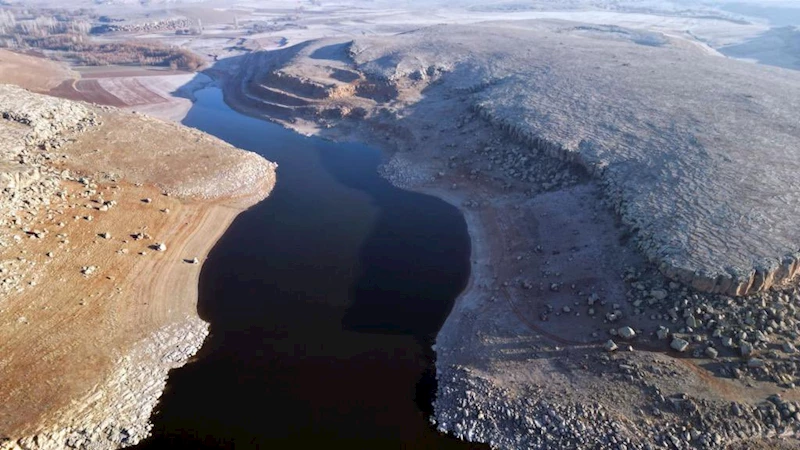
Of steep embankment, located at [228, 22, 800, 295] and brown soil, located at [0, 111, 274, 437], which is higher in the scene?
steep embankment, located at [228, 22, 800, 295]

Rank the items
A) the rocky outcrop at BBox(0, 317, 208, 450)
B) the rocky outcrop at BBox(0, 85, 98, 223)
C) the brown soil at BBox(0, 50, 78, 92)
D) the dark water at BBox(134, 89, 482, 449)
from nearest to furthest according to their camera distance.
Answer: the rocky outcrop at BBox(0, 317, 208, 450), the dark water at BBox(134, 89, 482, 449), the rocky outcrop at BBox(0, 85, 98, 223), the brown soil at BBox(0, 50, 78, 92)

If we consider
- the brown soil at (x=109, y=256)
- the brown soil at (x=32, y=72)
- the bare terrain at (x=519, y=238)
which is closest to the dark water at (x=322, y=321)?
the bare terrain at (x=519, y=238)

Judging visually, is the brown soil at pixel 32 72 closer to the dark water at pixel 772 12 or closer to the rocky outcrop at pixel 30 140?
the rocky outcrop at pixel 30 140

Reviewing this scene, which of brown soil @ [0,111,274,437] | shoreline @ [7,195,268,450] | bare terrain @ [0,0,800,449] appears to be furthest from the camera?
brown soil @ [0,111,274,437]

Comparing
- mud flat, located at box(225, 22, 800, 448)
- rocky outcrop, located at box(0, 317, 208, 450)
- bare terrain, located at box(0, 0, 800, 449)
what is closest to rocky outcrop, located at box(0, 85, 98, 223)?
bare terrain, located at box(0, 0, 800, 449)

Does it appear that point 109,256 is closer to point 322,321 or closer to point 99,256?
point 99,256

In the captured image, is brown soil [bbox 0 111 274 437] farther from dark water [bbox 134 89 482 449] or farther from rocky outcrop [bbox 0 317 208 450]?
dark water [bbox 134 89 482 449]

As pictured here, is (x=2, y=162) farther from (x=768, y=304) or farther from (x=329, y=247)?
(x=768, y=304)
